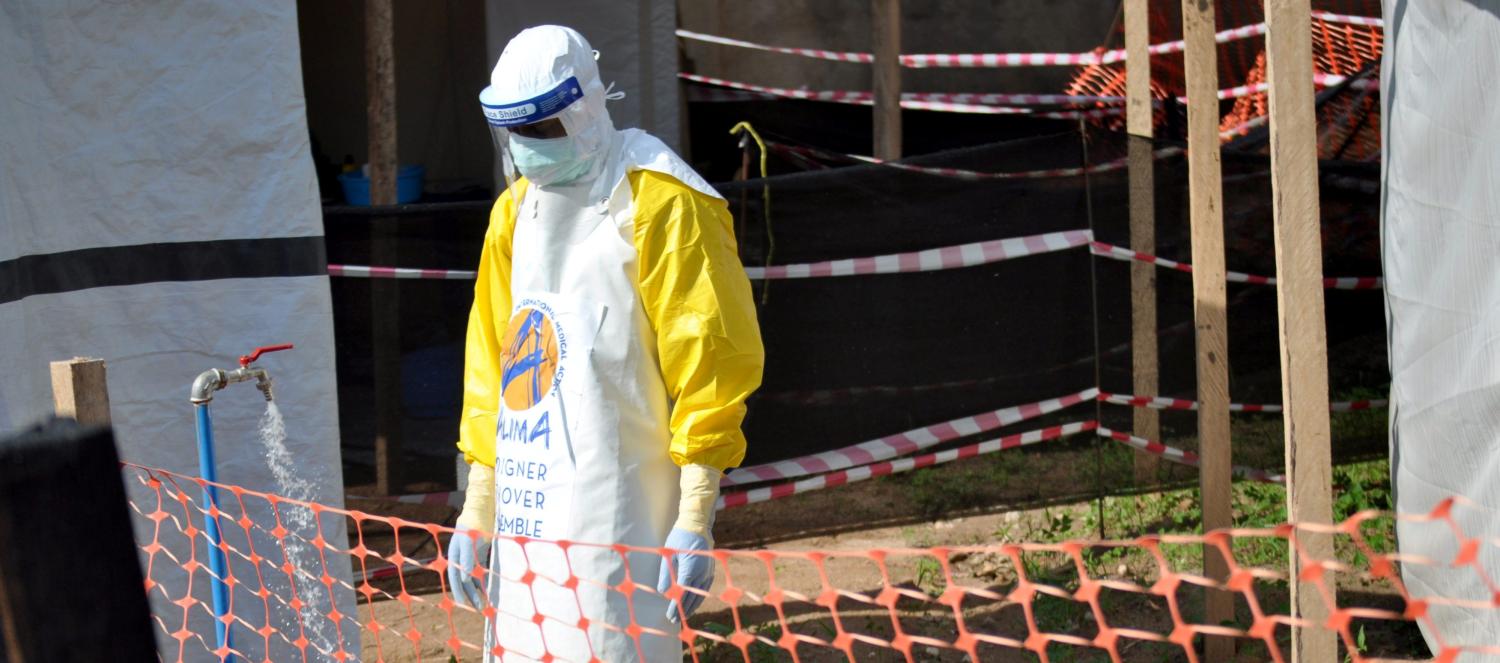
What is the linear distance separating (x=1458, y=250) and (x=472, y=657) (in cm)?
311

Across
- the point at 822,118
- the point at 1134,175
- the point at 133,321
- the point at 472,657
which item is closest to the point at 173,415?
the point at 133,321

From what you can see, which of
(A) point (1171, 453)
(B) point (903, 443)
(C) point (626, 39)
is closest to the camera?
(A) point (1171, 453)

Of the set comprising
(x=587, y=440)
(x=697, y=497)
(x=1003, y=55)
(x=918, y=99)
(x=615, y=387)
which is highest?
(x=1003, y=55)

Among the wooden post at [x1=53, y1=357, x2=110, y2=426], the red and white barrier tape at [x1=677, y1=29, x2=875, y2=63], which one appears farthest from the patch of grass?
the red and white barrier tape at [x1=677, y1=29, x2=875, y2=63]

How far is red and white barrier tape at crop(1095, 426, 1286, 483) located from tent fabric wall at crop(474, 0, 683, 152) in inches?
95.8

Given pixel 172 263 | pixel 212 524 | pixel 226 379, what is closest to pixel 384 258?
pixel 172 263

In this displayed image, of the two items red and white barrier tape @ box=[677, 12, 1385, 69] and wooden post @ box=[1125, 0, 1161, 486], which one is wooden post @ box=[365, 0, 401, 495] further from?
wooden post @ box=[1125, 0, 1161, 486]

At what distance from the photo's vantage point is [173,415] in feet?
12.3

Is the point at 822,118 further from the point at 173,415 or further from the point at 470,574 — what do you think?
the point at 470,574

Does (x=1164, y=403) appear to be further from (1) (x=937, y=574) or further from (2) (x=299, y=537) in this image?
(2) (x=299, y=537)

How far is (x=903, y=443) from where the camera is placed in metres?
5.22

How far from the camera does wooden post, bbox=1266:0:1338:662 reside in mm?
2930

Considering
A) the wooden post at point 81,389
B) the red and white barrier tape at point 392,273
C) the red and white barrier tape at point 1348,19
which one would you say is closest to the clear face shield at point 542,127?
the wooden post at point 81,389

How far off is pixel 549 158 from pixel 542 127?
0.06m
